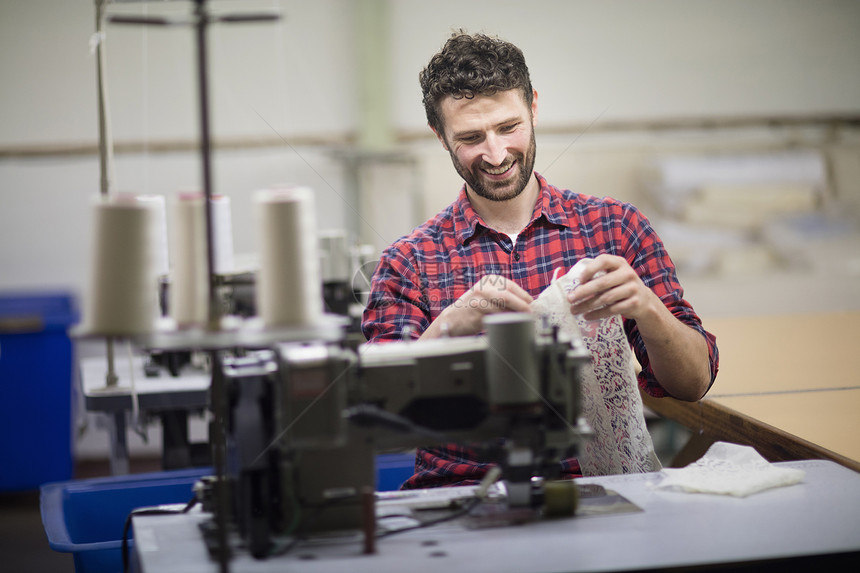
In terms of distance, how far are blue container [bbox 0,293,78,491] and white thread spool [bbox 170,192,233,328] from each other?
296cm

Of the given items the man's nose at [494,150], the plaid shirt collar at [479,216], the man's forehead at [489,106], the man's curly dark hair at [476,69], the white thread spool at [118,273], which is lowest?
the white thread spool at [118,273]

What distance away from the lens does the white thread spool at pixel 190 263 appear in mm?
1049

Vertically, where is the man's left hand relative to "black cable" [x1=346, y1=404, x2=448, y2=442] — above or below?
above

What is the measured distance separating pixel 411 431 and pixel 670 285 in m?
0.75

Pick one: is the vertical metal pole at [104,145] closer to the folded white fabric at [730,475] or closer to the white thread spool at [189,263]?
the white thread spool at [189,263]

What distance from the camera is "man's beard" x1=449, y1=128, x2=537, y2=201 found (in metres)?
1.68

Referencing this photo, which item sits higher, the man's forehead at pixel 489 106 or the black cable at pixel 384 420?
the man's forehead at pixel 489 106

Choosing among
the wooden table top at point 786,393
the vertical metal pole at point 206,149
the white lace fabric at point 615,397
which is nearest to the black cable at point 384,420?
the vertical metal pole at point 206,149

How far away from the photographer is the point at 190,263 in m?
1.07

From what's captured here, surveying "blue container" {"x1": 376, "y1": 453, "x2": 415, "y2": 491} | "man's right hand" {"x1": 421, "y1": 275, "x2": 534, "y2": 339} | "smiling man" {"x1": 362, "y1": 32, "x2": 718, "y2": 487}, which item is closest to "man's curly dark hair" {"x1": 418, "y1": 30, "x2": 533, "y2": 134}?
"smiling man" {"x1": 362, "y1": 32, "x2": 718, "y2": 487}

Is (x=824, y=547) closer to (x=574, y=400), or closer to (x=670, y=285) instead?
(x=574, y=400)

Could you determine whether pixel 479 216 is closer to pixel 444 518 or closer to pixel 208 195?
pixel 444 518

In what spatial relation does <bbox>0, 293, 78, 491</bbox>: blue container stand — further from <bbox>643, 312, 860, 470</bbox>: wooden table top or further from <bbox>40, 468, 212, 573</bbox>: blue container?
<bbox>643, 312, 860, 470</bbox>: wooden table top

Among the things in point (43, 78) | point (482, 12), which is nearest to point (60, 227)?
point (43, 78)
